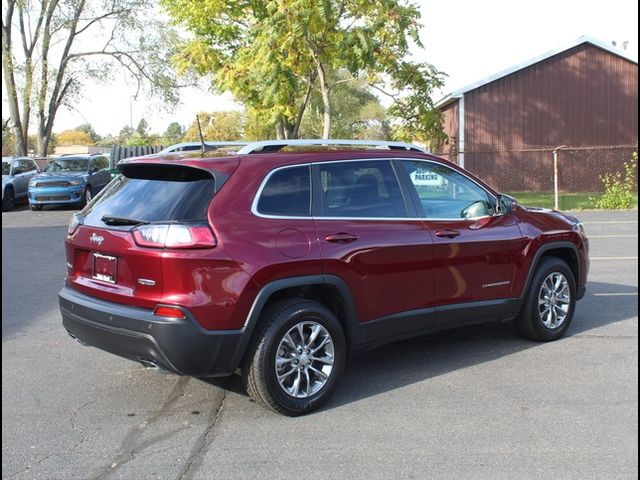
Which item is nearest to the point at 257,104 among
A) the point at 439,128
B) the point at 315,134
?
the point at 439,128

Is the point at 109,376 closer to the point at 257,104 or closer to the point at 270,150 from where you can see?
the point at 270,150

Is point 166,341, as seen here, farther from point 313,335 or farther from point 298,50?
point 298,50

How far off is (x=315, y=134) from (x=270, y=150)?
3915 cm

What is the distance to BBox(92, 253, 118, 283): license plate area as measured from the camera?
438 centimetres

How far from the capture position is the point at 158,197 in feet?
14.4

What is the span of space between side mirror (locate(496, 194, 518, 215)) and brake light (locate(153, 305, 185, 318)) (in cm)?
292

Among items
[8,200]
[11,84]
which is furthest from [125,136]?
[8,200]

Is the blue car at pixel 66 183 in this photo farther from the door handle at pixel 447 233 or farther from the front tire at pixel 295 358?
the front tire at pixel 295 358

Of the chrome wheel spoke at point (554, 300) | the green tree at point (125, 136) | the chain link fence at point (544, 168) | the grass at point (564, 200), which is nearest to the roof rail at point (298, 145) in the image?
the chrome wheel spoke at point (554, 300)

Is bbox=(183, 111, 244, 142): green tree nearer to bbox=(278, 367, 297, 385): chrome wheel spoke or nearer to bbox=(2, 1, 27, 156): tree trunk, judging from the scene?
bbox=(2, 1, 27, 156): tree trunk

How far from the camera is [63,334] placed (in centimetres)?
649

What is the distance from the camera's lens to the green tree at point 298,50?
17.8 meters

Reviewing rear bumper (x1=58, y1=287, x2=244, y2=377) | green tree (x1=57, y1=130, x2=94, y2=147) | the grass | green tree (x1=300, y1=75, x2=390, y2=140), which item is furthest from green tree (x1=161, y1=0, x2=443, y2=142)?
green tree (x1=57, y1=130, x2=94, y2=147)

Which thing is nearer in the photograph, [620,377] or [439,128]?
[620,377]
